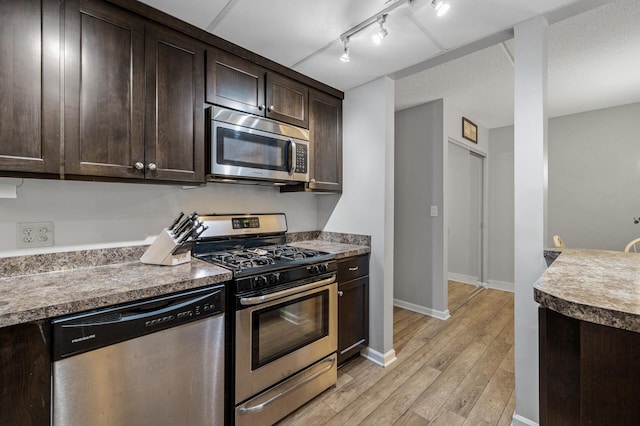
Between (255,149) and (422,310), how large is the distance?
8.93 ft

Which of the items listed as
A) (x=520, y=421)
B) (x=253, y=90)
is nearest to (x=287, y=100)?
(x=253, y=90)

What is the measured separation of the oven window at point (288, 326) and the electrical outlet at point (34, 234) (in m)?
1.15

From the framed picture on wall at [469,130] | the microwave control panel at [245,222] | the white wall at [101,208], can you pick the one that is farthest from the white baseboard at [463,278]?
the white wall at [101,208]

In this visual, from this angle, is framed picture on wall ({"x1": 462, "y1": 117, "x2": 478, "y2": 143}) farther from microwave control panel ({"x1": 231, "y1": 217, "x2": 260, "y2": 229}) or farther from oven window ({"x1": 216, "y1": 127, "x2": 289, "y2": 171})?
microwave control panel ({"x1": 231, "y1": 217, "x2": 260, "y2": 229})

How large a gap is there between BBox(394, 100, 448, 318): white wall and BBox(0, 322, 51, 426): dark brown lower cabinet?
325 centimetres

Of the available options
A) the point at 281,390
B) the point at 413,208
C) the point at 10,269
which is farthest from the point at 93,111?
the point at 413,208

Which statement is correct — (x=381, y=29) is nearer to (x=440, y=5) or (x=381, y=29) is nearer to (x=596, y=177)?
(x=440, y=5)

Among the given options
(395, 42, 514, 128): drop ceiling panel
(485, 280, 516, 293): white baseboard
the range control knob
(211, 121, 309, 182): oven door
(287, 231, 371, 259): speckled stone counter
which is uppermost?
(395, 42, 514, 128): drop ceiling panel

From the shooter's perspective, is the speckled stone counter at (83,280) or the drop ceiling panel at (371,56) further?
the drop ceiling panel at (371,56)

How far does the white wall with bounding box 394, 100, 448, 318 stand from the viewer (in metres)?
3.32

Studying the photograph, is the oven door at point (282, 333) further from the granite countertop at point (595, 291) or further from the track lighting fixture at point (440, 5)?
the track lighting fixture at point (440, 5)

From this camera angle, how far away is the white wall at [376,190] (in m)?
2.36

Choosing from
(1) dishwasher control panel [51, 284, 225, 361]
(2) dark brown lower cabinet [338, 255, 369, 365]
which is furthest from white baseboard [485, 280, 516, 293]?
(1) dishwasher control panel [51, 284, 225, 361]

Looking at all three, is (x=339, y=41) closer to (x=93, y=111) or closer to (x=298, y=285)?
(x=93, y=111)
